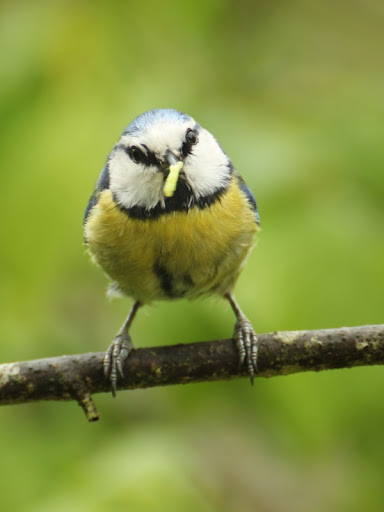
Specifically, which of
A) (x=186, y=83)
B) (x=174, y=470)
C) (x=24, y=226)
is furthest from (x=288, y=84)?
(x=174, y=470)

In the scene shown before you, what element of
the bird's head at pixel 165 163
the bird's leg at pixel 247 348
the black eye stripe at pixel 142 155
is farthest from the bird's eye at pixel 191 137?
the bird's leg at pixel 247 348

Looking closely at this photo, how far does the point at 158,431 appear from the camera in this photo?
1.96 metres

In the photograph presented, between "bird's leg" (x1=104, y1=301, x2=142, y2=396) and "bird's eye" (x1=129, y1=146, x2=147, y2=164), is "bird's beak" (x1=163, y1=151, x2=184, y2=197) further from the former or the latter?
"bird's leg" (x1=104, y1=301, x2=142, y2=396)

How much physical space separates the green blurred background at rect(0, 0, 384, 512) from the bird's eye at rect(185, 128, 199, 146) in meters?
A: 0.08

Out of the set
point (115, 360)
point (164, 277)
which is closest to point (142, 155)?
point (164, 277)

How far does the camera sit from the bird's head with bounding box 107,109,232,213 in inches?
85.1

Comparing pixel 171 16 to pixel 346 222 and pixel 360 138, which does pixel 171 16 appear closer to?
pixel 360 138

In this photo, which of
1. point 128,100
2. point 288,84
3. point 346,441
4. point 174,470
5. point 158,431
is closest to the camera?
point 174,470

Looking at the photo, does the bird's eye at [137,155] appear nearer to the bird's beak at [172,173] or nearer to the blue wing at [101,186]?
the bird's beak at [172,173]

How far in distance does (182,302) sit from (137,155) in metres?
0.49

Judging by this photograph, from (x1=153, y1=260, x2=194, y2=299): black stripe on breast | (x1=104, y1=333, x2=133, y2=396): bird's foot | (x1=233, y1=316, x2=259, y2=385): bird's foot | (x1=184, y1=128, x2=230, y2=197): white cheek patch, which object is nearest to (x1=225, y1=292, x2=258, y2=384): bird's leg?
(x1=233, y1=316, x2=259, y2=385): bird's foot

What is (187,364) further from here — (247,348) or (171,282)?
(171,282)

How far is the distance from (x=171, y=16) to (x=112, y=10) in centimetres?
24

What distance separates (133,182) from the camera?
7.52 ft
